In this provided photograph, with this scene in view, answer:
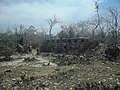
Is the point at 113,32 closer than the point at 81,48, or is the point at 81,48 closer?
the point at 81,48

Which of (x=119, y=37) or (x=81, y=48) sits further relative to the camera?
(x=119, y=37)

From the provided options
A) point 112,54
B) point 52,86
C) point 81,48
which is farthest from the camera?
point 81,48

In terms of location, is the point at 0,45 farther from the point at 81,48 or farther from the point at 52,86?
the point at 52,86

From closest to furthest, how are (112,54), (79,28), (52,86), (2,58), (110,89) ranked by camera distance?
(110,89)
(52,86)
(112,54)
(2,58)
(79,28)

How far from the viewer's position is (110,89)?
8.74 m

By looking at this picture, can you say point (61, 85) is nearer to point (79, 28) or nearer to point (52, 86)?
point (52, 86)


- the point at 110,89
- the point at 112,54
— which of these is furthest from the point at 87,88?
the point at 112,54

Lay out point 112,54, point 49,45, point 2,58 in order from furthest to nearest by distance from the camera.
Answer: point 49,45, point 2,58, point 112,54

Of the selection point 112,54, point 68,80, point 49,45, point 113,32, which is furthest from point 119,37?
point 68,80

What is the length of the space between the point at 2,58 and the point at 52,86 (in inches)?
683

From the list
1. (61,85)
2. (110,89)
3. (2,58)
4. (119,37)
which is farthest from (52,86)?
(119,37)

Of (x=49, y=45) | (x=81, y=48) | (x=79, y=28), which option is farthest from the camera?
(x=79, y=28)

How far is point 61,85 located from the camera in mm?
11133

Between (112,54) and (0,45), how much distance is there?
12.4 metres
